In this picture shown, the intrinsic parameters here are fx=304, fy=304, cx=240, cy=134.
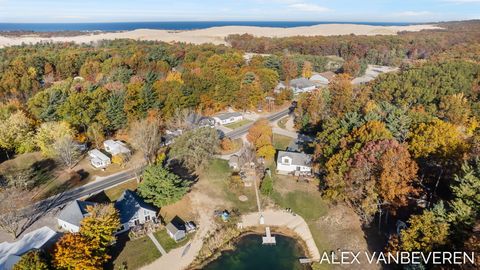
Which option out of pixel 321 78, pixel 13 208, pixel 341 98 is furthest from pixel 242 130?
pixel 321 78

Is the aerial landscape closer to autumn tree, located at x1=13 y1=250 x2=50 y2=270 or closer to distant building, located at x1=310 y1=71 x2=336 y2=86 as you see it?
autumn tree, located at x1=13 y1=250 x2=50 y2=270

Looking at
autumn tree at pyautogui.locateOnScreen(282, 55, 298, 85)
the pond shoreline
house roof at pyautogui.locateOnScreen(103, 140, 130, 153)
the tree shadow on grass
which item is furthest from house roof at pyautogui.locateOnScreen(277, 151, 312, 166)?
autumn tree at pyautogui.locateOnScreen(282, 55, 298, 85)

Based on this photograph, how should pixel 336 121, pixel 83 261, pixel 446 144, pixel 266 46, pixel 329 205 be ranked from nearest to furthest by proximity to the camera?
1. pixel 83 261
2. pixel 446 144
3. pixel 329 205
4. pixel 336 121
5. pixel 266 46

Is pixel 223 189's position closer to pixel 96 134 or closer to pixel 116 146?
pixel 116 146

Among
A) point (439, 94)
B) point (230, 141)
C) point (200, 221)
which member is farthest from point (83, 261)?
point (439, 94)

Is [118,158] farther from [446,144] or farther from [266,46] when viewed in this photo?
[266,46]
